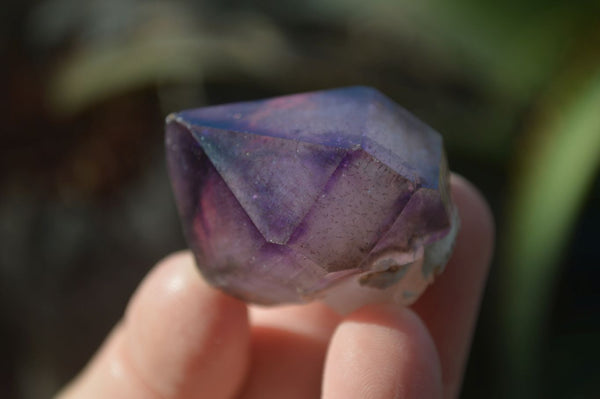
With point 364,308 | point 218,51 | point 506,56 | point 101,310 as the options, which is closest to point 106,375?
point 364,308

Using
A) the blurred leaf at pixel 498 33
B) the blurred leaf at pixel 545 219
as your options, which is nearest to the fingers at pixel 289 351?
the blurred leaf at pixel 545 219

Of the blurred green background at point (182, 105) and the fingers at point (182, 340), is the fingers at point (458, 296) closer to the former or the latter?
the fingers at point (182, 340)

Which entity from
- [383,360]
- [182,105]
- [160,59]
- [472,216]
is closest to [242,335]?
[383,360]

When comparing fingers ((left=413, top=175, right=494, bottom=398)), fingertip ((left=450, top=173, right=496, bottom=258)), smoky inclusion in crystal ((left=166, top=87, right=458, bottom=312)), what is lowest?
fingers ((left=413, top=175, right=494, bottom=398))

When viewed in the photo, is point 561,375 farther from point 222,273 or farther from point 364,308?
point 222,273

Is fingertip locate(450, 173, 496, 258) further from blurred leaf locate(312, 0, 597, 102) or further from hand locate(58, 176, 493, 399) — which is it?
blurred leaf locate(312, 0, 597, 102)

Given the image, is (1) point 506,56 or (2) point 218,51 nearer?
(1) point 506,56

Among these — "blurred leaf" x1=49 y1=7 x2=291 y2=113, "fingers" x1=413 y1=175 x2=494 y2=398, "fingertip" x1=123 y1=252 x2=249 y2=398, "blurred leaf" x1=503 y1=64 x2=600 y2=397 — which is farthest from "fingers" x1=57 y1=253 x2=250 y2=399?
"blurred leaf" x1=49 y1=7 x2=291 y2=113
